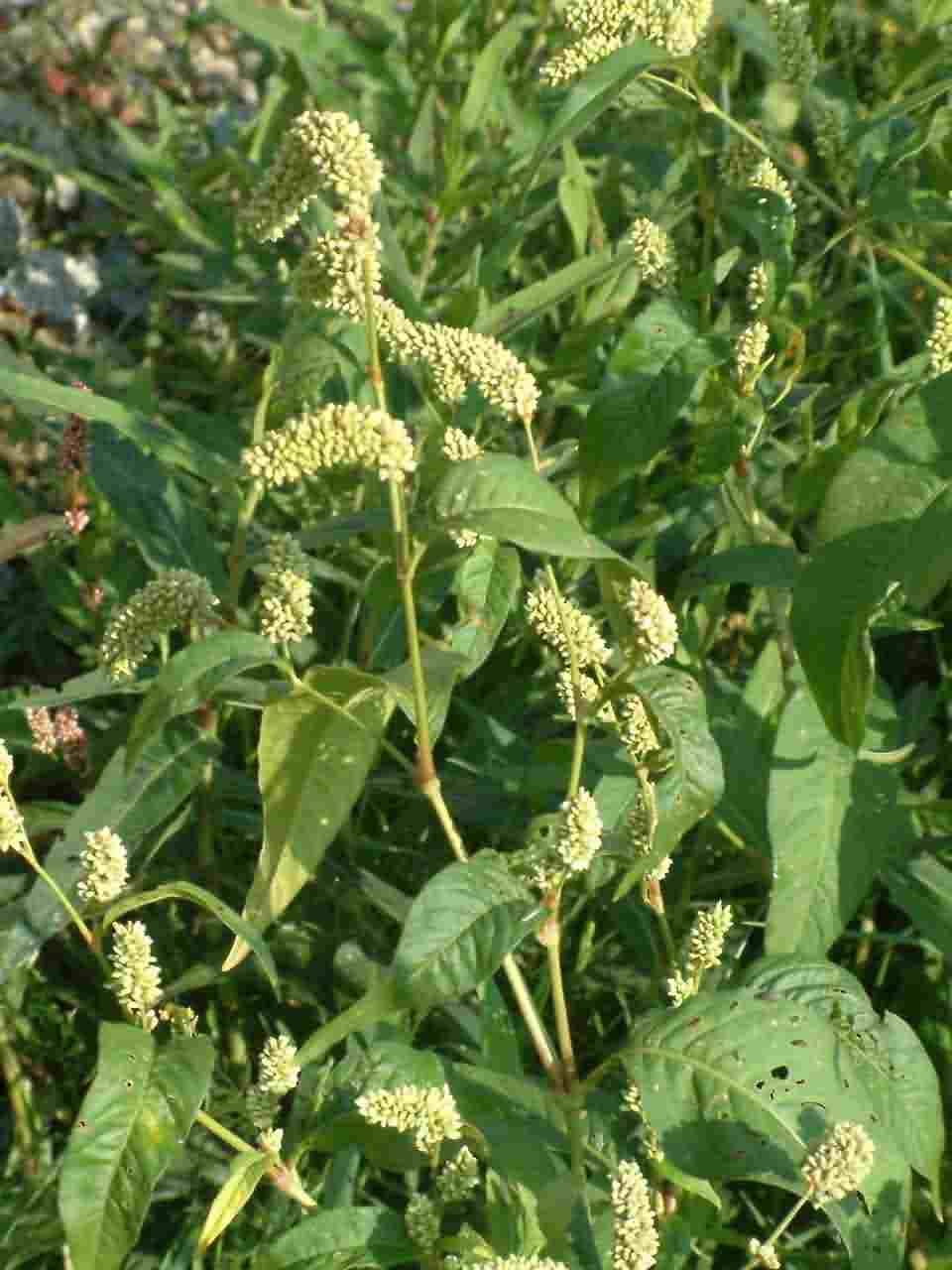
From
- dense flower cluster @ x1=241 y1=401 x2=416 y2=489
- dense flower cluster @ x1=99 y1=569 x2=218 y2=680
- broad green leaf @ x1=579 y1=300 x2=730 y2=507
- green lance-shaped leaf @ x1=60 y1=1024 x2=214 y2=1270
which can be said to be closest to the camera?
dense flower cluster @ x1=241 y1=401 x2=416 y2=489

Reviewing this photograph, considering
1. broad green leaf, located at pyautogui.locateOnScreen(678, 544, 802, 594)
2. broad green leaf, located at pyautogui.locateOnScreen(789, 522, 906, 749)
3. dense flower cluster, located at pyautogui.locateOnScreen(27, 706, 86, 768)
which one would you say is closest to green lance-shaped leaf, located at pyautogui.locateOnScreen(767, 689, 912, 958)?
broad green leaf, located at pyautogui.locateOnScreen(678, 544, 802, 594)

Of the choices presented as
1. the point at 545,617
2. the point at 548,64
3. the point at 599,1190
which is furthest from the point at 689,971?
the point at 548,64

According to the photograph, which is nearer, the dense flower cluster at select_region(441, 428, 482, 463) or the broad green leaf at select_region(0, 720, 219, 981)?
the dense flower cluster at select_region(441, 428, 482, 463)

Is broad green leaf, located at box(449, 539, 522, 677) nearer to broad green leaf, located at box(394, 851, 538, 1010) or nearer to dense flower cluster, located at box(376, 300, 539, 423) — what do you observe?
dense flower cluster, located at box(376, 300, 539, 423)

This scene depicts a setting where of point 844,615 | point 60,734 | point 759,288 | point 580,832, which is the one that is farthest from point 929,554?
point 60,734

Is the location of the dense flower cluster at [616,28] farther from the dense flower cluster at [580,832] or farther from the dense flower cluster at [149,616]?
the dense flower cluster at [580,832]

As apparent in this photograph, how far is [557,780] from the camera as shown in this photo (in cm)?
230

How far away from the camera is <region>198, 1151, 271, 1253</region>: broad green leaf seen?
1.72 meters

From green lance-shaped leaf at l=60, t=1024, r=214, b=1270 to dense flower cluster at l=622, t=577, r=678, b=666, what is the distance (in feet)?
1.82

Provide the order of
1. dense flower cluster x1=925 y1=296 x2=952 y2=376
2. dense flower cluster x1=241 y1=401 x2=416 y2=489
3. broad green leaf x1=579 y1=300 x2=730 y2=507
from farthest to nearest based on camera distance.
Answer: broad green leaf x1=579 y1=300 x2=730 y2=507 < dense flower cluster x1=925 y1=296 x2=952 y2=376 < dense flower cluster x1=241 y1=401 x2=416 y2=489

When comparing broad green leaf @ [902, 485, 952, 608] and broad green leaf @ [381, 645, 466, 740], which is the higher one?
broad green leaf @ [902, 485, 952, 608]

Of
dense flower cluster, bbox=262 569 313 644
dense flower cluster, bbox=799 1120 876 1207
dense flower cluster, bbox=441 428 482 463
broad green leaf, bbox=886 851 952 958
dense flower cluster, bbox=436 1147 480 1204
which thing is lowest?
dense flower cluster, bbox=436 1147 480 1204

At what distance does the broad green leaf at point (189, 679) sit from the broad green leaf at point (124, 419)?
1.69 feet

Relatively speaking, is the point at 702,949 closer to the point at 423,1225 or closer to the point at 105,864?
the point at 423,1225
